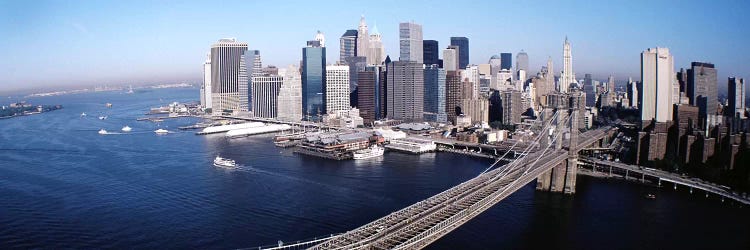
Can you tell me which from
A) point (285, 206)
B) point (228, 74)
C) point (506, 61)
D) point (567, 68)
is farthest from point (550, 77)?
point (285, 206)

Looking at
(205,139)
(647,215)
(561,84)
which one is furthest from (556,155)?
(561,84)

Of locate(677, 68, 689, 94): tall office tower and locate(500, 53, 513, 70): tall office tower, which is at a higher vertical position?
locate(500, 53, 513, 70): tall office tower

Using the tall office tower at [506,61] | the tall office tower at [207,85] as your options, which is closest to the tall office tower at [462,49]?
the tall office tower at [506,61]

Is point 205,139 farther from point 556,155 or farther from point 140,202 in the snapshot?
point 556,155

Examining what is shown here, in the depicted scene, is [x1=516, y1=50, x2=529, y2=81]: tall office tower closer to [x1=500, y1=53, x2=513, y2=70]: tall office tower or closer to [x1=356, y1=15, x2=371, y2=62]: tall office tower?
[x1=500, y1=53, x2=513, y2=70]: tall office tower

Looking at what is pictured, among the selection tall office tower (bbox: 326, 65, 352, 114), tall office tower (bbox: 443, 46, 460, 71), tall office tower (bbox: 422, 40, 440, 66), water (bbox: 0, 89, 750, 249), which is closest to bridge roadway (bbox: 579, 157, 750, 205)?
water (bbox: 0, 89, 750, 249)

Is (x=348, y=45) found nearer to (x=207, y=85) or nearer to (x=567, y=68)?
(x=207, y=85)
